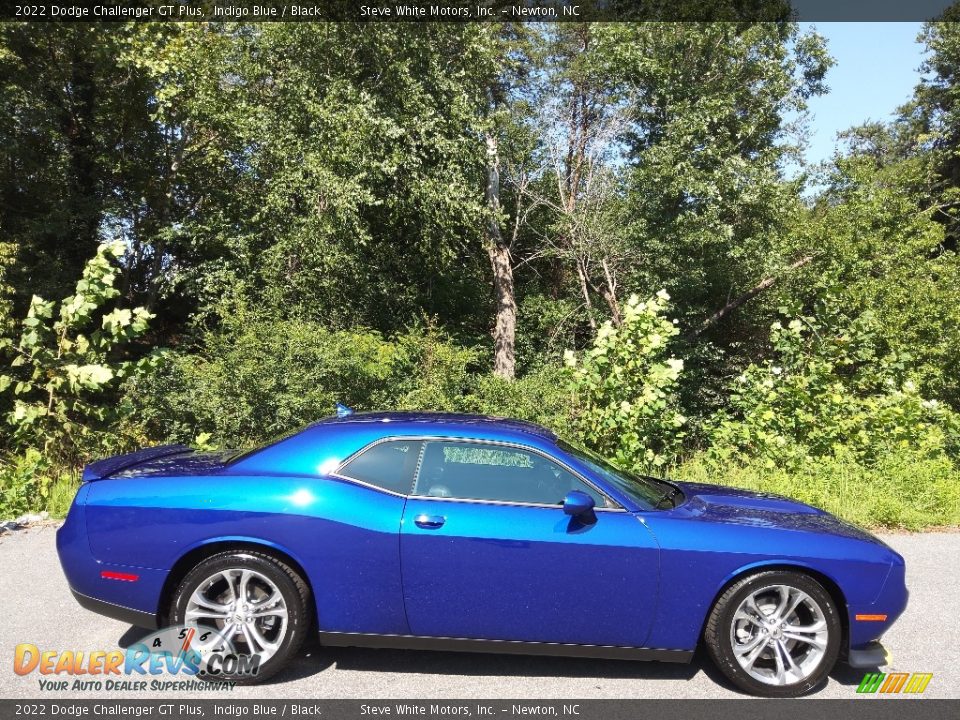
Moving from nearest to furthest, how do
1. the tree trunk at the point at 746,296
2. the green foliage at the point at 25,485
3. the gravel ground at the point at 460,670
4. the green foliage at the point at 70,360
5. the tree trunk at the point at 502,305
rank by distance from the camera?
the gravel ground at the point at 460,670
the green foliage at the point at 25,485
the green foliage at the point at 70,360
the tree trunk at the point at 746,296
the tree trunk at the point at 502,305

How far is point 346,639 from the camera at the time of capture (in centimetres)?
384

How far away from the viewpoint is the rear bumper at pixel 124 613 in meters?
3.86

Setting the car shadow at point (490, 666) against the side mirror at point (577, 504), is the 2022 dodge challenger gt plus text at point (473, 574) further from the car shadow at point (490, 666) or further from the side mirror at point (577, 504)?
the car shadow at point (490, 666)

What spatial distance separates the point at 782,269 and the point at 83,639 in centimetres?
1551

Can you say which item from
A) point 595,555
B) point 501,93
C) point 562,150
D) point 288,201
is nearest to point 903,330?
point 562,150

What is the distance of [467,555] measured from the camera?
3.77 metres

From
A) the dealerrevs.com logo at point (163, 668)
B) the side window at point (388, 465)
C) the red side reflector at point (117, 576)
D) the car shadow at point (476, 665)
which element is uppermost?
the side window at point (388, 465)

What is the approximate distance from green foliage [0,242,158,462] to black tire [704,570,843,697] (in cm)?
625

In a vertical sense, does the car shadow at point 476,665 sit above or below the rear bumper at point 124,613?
below

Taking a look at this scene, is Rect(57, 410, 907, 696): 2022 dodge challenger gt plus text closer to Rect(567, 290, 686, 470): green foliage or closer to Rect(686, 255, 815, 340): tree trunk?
Rect(567, 290, 686, 470): green foliage

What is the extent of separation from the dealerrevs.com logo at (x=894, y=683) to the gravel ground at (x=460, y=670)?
0.14ft

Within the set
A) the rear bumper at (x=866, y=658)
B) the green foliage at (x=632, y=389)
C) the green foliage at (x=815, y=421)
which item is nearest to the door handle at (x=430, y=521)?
the rear bumper at (x=866, y=658)

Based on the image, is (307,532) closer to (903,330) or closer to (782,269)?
(903,330)

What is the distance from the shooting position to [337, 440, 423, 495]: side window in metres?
4.00
